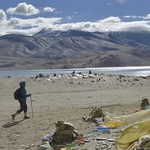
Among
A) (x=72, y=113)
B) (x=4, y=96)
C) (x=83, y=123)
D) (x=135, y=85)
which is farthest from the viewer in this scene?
(x=135, y=85)

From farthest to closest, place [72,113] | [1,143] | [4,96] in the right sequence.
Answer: [4,96]
[72,113]
[1,143]

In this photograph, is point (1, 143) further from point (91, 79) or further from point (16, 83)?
point (91, 79)

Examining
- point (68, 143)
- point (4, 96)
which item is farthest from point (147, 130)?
point (4, 96)

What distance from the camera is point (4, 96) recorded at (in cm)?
2319

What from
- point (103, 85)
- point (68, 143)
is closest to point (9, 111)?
point (68, 143)

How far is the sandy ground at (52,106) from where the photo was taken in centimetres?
1043

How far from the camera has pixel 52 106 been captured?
17844mm

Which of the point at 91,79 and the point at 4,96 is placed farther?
the point at 91,79

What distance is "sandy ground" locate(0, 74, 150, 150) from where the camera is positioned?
1043cm

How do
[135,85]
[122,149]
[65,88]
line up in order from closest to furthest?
1. [122,149]
2. [65,88]
3. [135,85]

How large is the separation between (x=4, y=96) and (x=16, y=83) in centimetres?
675

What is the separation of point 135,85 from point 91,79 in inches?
207

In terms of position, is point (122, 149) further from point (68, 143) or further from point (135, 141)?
point (68, 143)

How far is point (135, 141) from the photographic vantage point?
24.3 ft
